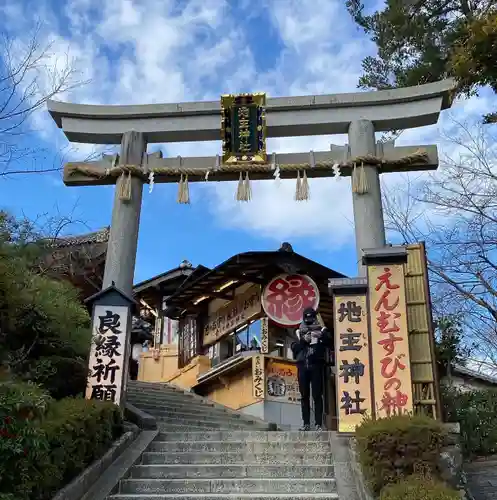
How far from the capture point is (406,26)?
13250 mm

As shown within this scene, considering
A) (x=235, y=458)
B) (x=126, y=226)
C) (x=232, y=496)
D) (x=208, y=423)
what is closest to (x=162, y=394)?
(x=208, y=423)

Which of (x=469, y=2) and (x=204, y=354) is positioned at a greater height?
(x=469, y=2)

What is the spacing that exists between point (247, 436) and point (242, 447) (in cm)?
44

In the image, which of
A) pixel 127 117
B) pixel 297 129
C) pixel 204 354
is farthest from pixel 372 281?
pixel 204 354

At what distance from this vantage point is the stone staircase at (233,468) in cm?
673

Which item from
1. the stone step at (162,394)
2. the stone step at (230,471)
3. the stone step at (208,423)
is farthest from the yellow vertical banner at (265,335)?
the stone step at (230,471)

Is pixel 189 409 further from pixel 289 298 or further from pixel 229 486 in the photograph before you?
pixel 229 486

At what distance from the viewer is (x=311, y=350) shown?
945cm

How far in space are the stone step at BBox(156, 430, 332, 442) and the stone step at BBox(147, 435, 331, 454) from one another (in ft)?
0.59

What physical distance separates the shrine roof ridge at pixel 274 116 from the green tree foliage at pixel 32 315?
4947mm

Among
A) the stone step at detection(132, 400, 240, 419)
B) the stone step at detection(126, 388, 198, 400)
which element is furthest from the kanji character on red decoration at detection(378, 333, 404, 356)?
the stone step at detection(126, 388, 198, 400)

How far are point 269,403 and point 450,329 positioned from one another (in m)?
5.50

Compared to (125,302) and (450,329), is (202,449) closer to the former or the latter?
(125,302)

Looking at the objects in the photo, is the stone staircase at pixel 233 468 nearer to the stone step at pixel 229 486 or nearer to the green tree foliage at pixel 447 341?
the stone step at pixel 229 486
